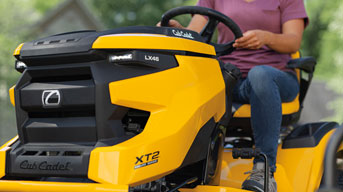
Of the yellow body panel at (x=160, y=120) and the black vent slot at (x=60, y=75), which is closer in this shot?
the yellow body panel at (x=160, y=120)

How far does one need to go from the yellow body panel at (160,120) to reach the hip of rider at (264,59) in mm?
511

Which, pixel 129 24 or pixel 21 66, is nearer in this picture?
pixel 21 66

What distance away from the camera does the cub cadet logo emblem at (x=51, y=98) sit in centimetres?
190

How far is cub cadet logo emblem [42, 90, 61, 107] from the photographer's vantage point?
6.23 feet

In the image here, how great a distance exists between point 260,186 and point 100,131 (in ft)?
2.90

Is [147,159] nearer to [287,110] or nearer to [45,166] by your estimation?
[45,166]

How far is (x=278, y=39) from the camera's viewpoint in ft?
8.71

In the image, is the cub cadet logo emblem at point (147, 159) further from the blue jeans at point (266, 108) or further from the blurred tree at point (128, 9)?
the blurred tree at point (128, 9)

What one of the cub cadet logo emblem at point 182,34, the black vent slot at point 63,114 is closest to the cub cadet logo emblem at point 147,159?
the black vent slot at point 63,114

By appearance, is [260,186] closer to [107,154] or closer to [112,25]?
[107,154]

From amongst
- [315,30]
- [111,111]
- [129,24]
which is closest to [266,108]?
[111,111]

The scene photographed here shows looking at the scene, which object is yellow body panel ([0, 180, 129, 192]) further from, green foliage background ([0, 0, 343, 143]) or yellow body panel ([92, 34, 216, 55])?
green foliage background ([0, 0, 343, 143])

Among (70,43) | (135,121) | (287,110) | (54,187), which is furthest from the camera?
(287,110)

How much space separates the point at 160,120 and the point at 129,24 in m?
24.5
